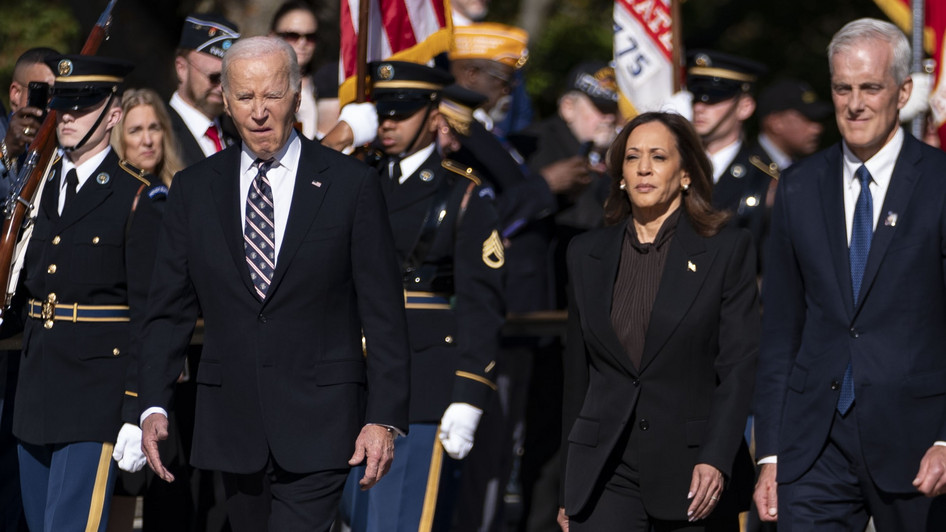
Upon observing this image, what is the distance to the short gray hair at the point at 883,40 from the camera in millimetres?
5730

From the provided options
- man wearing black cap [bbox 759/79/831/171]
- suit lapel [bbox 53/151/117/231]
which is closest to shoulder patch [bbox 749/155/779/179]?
man wearing black cap [bbox 759/79/831/171]

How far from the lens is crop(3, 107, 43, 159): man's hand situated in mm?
7168

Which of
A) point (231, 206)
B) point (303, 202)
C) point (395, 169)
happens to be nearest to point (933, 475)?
point (303, 202)

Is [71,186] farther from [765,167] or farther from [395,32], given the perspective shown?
[765,167]

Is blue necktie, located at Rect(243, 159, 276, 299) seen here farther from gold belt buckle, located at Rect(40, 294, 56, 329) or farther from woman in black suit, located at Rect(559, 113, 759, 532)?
gold belt buckle, located at Rect(40, 294, 56, 329)

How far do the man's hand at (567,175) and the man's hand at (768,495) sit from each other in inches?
135

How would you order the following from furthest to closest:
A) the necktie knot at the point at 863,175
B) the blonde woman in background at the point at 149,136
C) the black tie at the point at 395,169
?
the blonde woman in background at the point at 149,136 < the black tie at the point at 395,169 < the necktie knot at the point at 863,175

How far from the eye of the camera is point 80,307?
663 centimetres

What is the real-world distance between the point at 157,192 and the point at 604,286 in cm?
192

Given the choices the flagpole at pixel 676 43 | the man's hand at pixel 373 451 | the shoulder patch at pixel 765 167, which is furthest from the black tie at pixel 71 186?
the flagpole at pixel 676 43

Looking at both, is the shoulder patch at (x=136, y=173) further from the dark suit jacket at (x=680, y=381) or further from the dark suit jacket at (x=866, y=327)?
the dark suit jacket at (x=866, y=327)

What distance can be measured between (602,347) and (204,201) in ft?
4.97

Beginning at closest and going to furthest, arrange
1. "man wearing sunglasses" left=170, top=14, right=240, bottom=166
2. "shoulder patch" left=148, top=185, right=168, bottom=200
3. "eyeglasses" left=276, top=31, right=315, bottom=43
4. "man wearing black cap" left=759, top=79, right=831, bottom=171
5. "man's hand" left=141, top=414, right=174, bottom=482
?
"man's hand" left=141, top=414, right=174, bottom=482 < "shoulder patch" left=148, top=185, right=168, bottom=200 < "man wearing sunglasses" left=170, top=14, right=240, bottom=166 < "eyeglasses" left=276, top=31, right=315, bottom=43 < "man wearing black cap" left=759, top=79, right=831, bottom=171

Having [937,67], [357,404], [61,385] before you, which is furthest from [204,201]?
[937,67]
